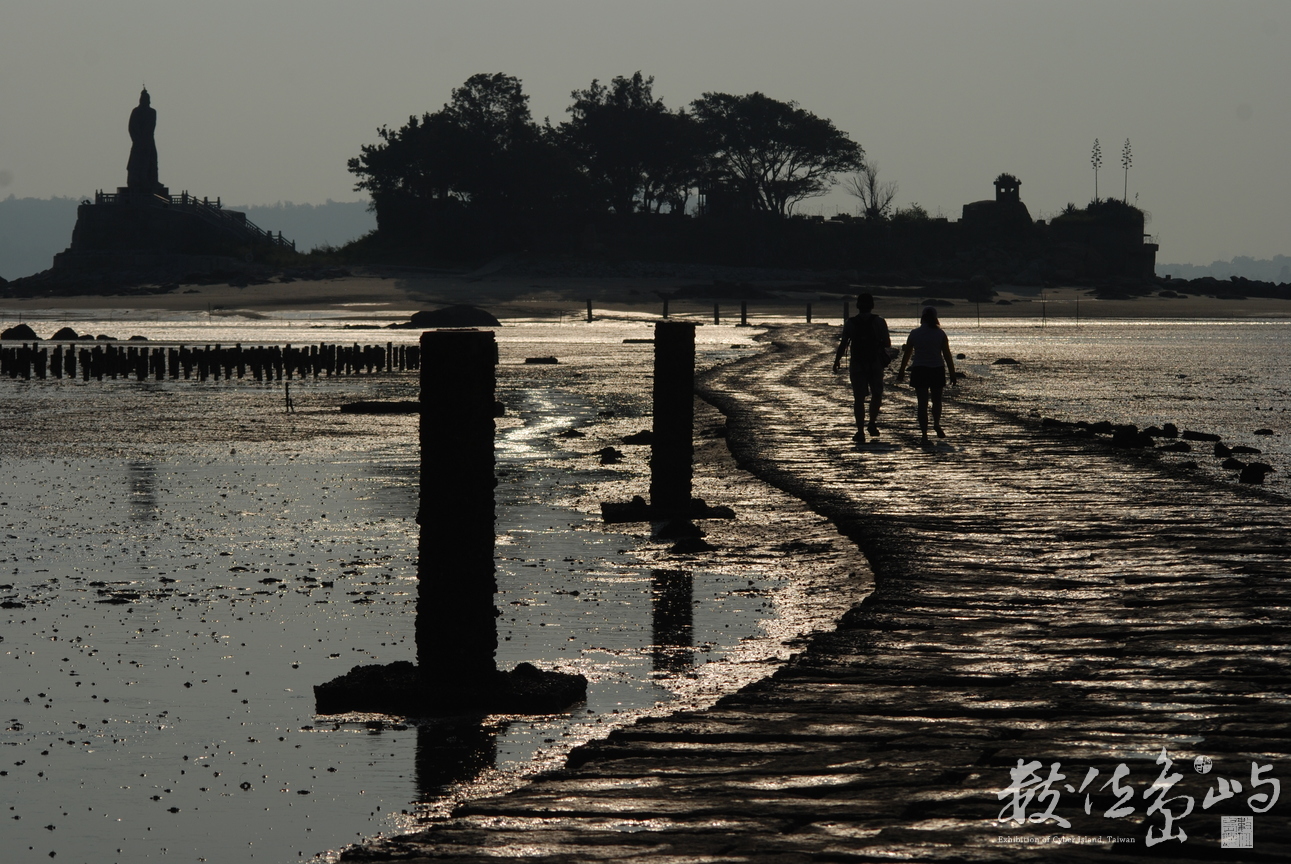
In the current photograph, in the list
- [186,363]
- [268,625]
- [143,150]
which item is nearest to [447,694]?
[268,625]

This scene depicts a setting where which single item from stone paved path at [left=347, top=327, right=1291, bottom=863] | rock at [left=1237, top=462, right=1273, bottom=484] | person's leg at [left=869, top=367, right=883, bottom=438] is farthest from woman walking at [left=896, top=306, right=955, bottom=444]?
stone paved path at [left=347, top=327, right=1291, bottom=863]

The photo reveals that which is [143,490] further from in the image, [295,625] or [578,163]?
[578,163]

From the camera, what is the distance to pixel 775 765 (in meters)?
5.26

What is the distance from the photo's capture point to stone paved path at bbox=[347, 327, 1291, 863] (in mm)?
4504

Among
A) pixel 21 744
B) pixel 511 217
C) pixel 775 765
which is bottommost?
pixel 21 744

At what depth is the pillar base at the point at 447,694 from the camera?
722 centimetres

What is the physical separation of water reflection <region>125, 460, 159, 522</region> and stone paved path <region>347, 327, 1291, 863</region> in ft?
24.6

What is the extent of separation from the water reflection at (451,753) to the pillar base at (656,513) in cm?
652

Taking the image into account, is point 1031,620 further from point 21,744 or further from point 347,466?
point 347,466

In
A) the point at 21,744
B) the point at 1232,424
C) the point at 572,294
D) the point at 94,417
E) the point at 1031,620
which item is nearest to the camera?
the point at 21,744

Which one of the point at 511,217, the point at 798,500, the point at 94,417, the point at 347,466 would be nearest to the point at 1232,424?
the point at 798,500

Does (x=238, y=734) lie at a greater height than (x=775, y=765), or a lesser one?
lesser

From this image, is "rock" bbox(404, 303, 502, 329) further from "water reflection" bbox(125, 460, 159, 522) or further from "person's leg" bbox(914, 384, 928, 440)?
"person's leg" bbox(914, 384, 928, 440)

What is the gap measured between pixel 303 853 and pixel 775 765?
184 cm
